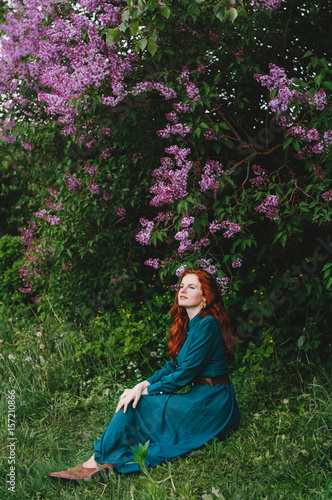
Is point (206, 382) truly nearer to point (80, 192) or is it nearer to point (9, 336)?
point (80, 192)

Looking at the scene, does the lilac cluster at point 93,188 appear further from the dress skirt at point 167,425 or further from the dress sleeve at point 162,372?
the dress skirt at point 167,425

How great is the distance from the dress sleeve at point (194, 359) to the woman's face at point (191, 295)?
0.15 m

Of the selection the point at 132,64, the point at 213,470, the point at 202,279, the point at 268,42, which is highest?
the point at 132,64

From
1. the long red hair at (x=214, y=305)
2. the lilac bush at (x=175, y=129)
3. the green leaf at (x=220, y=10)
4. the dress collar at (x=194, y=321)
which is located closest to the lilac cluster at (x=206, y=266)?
the lilac bush at (x=175, y=129)

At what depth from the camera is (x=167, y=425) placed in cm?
281

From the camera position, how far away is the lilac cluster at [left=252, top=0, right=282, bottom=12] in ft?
9.72

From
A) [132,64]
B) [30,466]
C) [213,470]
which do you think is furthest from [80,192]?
[213,470]

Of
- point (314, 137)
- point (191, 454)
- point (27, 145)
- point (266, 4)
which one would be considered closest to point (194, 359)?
point (191, 454)

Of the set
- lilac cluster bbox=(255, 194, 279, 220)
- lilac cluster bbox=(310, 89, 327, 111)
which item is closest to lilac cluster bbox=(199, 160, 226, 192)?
lilac cluster bbox=(255, 194, 279, 220)

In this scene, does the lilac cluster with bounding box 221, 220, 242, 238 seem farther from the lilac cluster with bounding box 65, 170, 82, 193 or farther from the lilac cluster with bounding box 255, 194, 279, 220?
the lilac cluster with bounding box 65, 170, 82, 193

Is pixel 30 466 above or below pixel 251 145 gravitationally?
below

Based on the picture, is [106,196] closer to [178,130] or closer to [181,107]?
[178,130]

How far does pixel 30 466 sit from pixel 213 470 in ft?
3.56

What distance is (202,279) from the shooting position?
2.97 m
